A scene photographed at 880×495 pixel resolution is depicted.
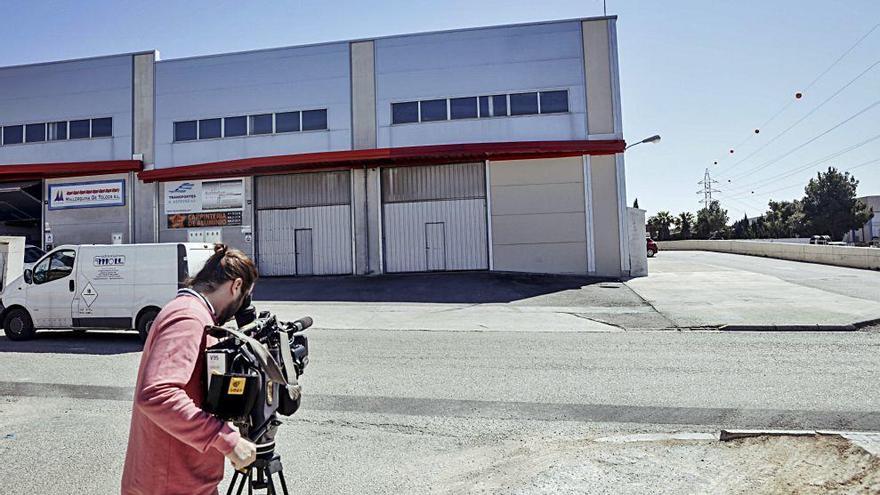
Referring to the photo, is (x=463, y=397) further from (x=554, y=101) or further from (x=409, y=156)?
(x=554, y=101)

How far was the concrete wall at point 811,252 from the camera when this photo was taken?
2354 centimetres

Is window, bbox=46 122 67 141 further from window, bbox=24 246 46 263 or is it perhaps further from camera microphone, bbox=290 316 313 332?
camera microphone, bbox=290 316 313 332

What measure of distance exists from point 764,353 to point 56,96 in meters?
29.8

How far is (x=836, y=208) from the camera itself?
59875 mm

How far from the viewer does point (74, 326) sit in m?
10.2

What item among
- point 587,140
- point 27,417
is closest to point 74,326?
point 27,417

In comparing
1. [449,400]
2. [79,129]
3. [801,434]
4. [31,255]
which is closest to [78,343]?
[449,400]

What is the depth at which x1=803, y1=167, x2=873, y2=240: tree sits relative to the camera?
59.6 meters

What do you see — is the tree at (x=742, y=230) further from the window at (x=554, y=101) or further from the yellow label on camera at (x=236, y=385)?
the yellow label on camera at (x=236, y=385)

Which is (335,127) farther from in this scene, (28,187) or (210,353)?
(210,353)

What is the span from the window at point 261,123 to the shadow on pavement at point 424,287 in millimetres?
6597

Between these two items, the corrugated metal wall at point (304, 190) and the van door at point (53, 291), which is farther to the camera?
the corrugated metal wall at point (304, 190)

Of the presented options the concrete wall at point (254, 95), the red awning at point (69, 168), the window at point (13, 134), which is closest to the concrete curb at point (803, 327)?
the concrete wall at point (254, 95)

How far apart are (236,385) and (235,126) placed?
2414 cm
